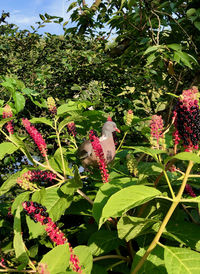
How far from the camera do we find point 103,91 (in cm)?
267

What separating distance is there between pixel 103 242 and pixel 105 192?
0.93ft

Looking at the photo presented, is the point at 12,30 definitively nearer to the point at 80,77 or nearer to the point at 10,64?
the point at 10,64

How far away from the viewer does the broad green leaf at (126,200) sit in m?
0.76

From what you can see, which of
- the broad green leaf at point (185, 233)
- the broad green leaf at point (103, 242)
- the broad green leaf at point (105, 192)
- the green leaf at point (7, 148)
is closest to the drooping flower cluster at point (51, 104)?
the green leaf at point (7, 148)

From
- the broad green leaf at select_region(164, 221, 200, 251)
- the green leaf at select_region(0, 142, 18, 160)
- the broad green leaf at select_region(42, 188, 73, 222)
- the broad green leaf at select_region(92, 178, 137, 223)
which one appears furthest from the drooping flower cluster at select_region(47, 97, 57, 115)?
the broad green leaf at select_region(164, 221, 200, 251)

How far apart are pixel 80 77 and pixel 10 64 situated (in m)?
0.86

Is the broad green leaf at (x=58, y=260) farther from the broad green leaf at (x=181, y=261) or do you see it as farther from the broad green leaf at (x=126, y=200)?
the broad green leaf at (x=181, y=261)

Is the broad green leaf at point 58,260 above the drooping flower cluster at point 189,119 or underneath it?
underneath

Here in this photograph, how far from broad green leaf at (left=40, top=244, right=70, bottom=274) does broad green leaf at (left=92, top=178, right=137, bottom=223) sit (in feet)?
0.65

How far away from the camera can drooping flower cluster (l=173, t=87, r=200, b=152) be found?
0.79m

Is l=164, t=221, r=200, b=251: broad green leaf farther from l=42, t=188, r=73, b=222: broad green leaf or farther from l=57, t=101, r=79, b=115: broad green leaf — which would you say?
l=57, t=101, r=79, b=115: broad green leaf

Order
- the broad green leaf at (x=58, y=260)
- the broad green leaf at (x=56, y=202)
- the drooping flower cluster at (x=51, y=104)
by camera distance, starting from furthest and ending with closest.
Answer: the drooping flower cluster at (x=51, y=104)
the broad green leaf at (x=56, y=202)
the broad green leaf at (x=58, y=260)

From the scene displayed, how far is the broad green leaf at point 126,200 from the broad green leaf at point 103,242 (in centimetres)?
39

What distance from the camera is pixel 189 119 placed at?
2.61ft
